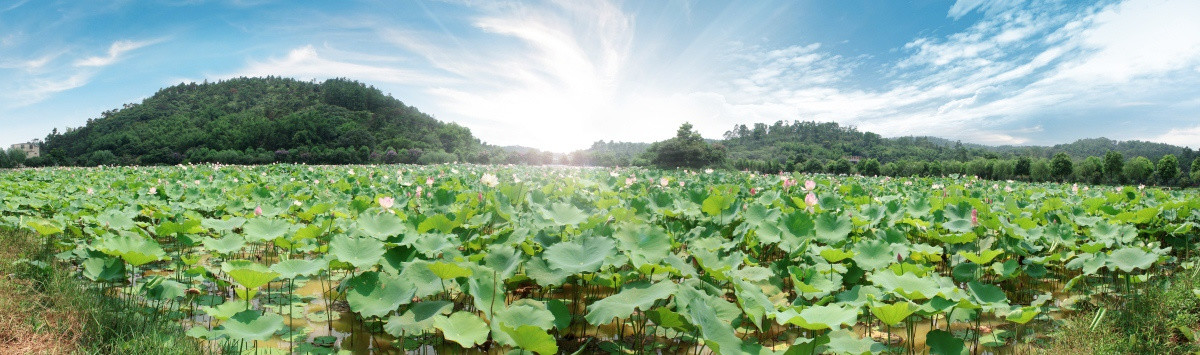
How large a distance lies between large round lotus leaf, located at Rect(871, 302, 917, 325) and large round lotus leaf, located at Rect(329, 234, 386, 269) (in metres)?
2.06

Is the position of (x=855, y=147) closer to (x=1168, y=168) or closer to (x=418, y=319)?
(x=1168, y=168)

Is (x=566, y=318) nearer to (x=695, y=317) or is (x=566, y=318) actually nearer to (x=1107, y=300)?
(x=695, y=317)

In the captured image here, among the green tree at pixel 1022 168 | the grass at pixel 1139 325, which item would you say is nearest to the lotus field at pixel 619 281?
the grass at pixel 1139 325

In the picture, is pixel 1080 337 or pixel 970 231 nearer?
pixel 1080 337

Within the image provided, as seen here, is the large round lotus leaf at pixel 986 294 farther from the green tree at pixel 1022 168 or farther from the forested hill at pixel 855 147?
the forested hill at pixel 855 147

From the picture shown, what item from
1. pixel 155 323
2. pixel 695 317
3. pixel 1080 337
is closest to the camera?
pixel 695 317

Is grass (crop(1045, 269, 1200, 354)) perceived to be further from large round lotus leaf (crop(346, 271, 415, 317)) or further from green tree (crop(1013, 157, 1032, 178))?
green tree (crop(1013, 157, 1032, 178))

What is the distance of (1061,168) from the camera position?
36125mm

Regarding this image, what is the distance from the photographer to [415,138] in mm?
45406

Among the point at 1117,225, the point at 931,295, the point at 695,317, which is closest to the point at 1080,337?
the point at 931,295

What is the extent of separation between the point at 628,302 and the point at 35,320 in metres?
2.97

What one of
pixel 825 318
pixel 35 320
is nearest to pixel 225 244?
pixel 35 320

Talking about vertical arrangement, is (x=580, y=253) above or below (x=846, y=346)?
above

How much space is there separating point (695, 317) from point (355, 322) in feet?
6.37
